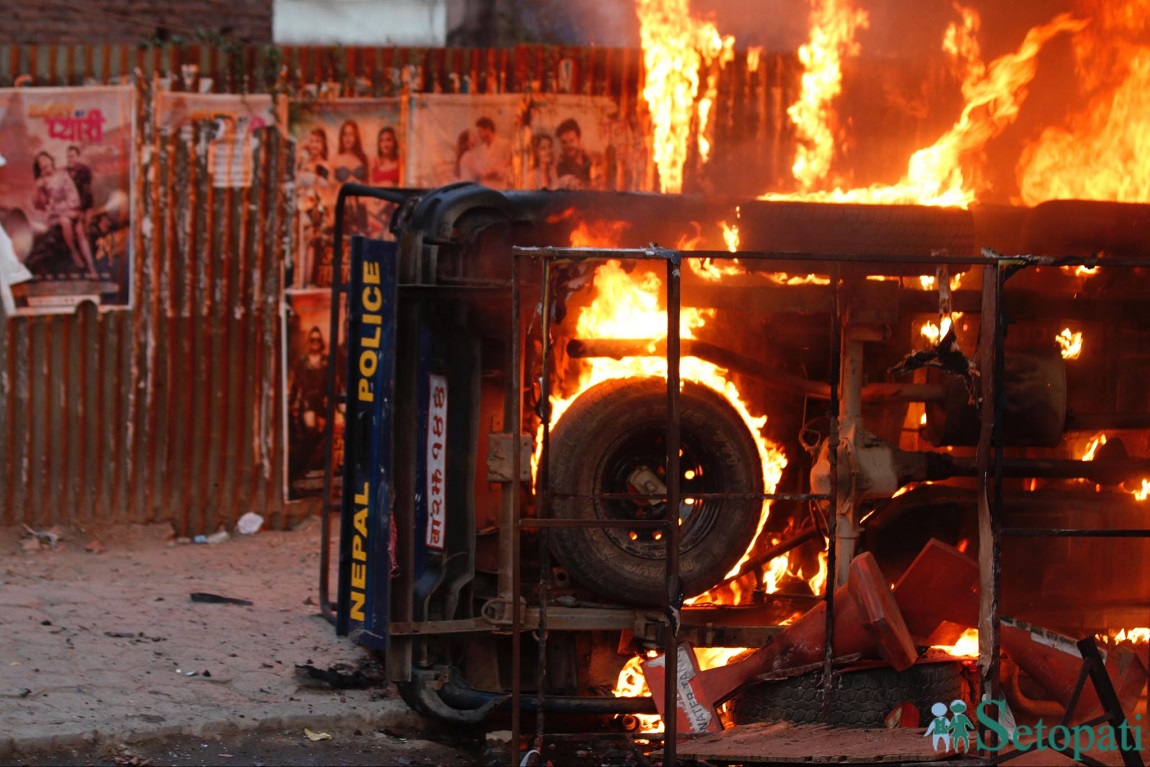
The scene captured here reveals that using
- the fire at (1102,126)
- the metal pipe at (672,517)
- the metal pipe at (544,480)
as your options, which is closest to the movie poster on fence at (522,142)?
the fire at (1102,126)

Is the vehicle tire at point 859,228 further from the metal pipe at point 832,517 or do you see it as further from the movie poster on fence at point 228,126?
the movie poster on fence at point 228,126

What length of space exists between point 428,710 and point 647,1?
21.8 ft

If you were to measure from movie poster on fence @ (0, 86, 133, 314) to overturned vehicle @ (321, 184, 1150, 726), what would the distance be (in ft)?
13.9

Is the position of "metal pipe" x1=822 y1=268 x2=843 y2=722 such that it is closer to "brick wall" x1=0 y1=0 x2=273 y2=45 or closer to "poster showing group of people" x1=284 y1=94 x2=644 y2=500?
"poster showing group of people" x1=284 y1=94 x2=644 y2=500

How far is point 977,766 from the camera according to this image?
5180 mm

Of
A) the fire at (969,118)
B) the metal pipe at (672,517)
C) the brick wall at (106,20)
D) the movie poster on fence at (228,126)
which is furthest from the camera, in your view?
the brick wall at (106,20)

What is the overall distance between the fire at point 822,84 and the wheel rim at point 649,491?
5.17 metres

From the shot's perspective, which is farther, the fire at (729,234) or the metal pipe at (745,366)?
the fire at (729,234)

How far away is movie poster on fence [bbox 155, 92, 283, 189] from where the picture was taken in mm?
10031

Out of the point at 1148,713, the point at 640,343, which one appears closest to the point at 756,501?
the point at 640,343

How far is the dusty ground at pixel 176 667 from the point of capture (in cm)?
582

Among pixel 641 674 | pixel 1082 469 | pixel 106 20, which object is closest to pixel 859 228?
pixel 1082 469

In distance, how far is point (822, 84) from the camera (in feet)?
35.3

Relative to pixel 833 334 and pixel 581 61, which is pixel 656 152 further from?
pixel 833 334
